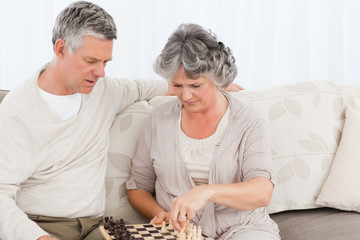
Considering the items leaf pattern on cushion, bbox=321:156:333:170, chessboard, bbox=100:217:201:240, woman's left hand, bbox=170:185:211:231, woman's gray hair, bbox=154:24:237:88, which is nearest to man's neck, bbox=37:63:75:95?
woman's gray hair, bbox=154:24:237:88

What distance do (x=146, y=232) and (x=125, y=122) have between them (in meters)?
0.63

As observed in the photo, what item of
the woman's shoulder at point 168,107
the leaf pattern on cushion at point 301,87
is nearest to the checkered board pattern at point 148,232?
the woman's shoulder at point 168,107

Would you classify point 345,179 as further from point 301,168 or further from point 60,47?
point 60,47

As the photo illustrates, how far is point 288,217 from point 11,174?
1.22 meters

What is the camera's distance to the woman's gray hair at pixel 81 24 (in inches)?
79.3

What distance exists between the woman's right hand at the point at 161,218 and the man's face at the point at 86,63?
1.84ft

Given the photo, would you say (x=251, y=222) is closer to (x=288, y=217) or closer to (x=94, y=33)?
(x=288, y=217)

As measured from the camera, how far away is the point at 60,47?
2072mm

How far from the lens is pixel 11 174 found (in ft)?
6.59

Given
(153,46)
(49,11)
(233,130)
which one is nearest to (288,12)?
(153,46)

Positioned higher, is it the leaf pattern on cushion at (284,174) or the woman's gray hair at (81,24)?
the woman's gray hair at (81,24)

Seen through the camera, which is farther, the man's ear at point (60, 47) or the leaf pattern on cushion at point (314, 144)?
the leaf pattern on cushion at point (314, 144)

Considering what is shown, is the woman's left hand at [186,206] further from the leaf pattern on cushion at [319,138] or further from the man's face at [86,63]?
the leaf pattern on cushion at [319,138]

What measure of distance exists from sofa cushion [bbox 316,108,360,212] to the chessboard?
0.77 m
